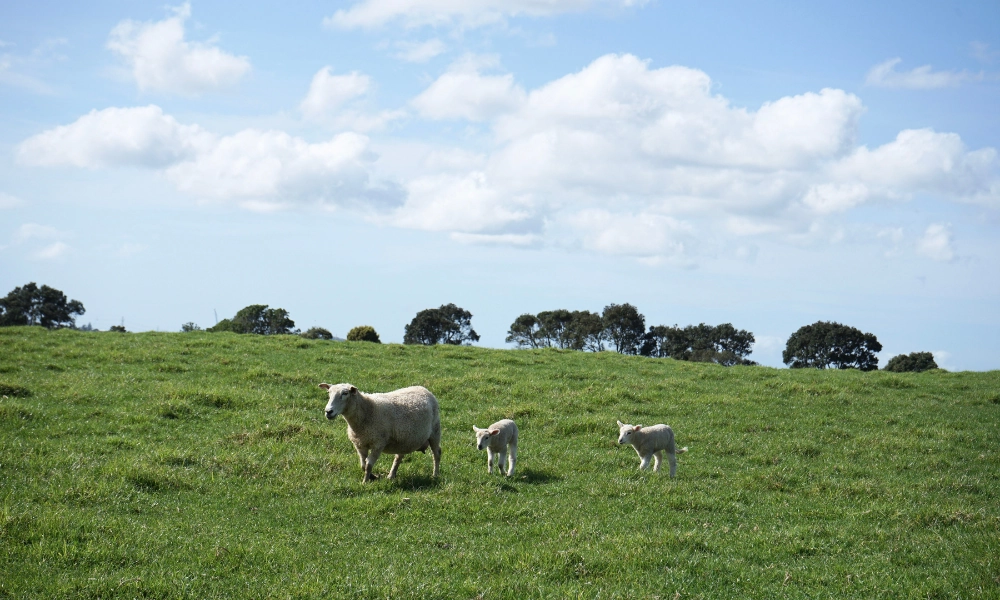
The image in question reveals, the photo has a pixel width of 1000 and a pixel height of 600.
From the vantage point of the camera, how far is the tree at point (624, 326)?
3332 inches

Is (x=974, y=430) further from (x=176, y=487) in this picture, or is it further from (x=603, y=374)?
(x=176, y=487)

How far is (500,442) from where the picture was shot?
15.4 meters

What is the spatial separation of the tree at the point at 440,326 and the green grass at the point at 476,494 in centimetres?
5636

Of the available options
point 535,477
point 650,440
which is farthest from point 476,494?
point 650,440

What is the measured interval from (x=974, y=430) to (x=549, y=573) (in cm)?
1935

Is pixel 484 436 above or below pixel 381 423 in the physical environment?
below

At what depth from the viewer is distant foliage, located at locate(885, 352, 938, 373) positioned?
66.0 m

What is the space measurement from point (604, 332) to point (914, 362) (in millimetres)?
31477

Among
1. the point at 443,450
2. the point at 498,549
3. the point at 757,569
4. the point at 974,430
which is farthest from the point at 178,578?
the point at 974,430

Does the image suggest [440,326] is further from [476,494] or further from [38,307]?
[476,494]

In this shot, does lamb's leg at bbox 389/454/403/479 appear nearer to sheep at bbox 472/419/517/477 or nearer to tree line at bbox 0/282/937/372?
sheep at bbox 472/419/517/477

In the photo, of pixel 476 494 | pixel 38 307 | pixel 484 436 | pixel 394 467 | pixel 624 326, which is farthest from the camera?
pixel 624 326

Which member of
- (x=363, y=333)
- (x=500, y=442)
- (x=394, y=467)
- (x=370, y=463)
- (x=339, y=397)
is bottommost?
(x=394, y=467)

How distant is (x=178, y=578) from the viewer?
28.0ft
